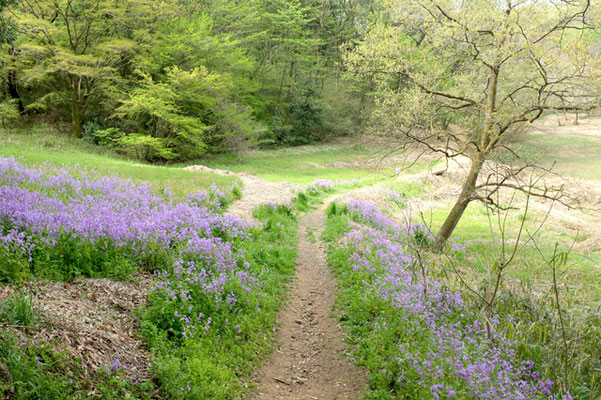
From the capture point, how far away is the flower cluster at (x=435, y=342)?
4535 millimetres

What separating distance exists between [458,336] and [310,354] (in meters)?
2.32

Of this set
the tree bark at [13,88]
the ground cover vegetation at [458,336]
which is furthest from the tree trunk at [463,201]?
the tree bark at [13,88]

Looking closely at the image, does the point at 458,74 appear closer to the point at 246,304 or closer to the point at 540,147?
the point at 246,304

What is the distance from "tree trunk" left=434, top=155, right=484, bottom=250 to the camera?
11055 mm

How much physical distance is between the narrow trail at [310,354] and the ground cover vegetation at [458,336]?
1.03ft

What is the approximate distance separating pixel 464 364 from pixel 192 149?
27385 millimetres

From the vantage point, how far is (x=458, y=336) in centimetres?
551

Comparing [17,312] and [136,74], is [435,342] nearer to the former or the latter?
[17,312]

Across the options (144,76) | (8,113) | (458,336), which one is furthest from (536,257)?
(8,113)

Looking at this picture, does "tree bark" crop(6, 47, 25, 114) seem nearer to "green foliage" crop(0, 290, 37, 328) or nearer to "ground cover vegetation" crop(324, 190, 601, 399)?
"green foliage" crop(0, 290, 37, 328)

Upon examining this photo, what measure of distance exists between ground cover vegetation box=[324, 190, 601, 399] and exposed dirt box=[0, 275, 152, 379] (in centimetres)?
314

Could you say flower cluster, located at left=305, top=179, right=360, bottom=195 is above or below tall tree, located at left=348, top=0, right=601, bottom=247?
below

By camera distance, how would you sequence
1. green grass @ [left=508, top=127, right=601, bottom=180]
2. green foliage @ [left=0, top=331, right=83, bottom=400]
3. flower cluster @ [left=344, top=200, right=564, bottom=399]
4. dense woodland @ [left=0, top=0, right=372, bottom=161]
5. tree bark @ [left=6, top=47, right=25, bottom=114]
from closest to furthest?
1. green foliage @ [left=0, top=331, right=83, bottom=400]
2. flower cluster @ [left=344, top=200, right=564, bottom=399]
3. dense woodland @ [left=0, top=0, right=372, bottom=161]
4. tree bark @ [left=6, top=47, right=25, bottom=114]
5. green grass @ [left=508, top=127, right=601, bottom=180]

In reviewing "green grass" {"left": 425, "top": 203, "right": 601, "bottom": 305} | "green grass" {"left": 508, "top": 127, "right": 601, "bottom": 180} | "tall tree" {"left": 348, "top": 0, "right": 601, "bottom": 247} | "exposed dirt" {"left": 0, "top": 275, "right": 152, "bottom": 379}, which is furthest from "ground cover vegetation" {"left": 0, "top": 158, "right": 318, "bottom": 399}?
"green grass" {"left": 508, "top": 127, "right": 601, "bottom": 180}
